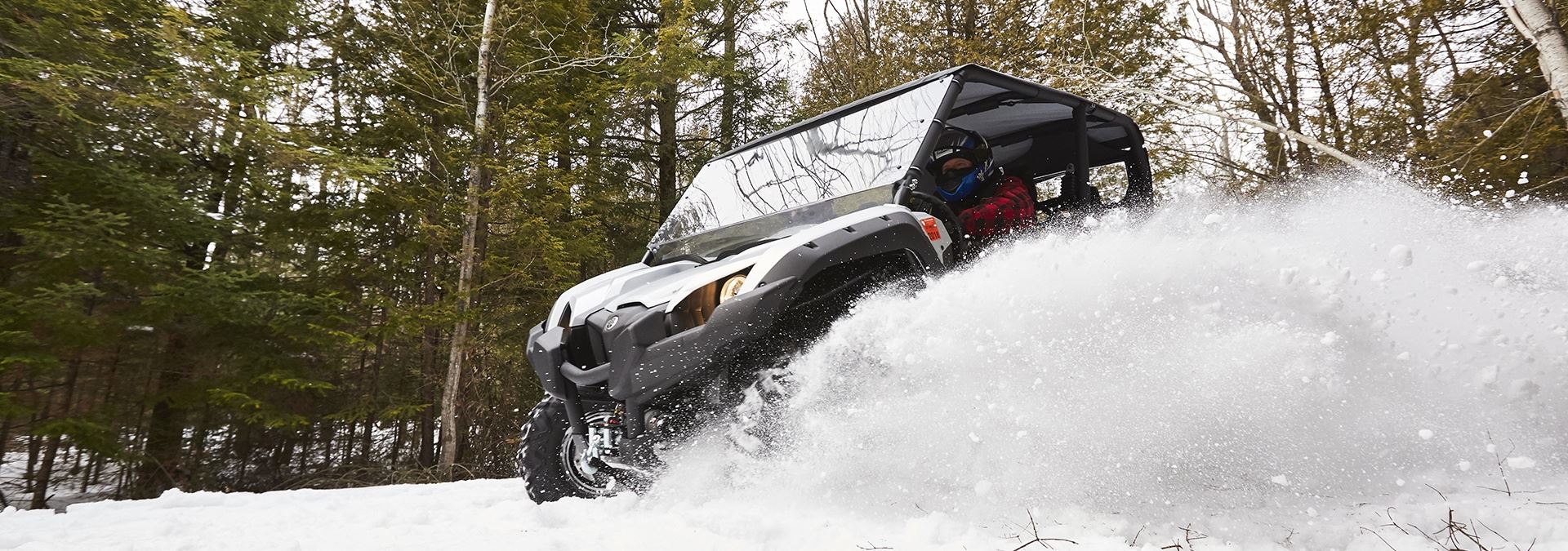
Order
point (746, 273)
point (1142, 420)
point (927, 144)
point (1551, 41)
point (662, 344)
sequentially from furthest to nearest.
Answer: point (1551, 41), point (927, 144), point (746, 273), point (662, 344), point (1142, 420)

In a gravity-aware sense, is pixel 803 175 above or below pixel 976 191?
above

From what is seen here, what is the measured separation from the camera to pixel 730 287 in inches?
110

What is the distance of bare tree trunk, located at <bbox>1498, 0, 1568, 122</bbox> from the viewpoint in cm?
542

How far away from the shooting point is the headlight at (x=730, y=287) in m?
2.78

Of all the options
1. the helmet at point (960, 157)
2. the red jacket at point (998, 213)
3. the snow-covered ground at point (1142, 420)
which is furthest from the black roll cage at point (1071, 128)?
the snow-covered ground at point (1142, 420)

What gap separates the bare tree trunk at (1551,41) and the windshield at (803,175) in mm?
5102

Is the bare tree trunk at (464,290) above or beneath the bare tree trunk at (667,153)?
beneath

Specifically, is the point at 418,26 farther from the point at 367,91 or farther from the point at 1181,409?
the point at 1181,409

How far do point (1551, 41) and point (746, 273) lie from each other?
251 inches

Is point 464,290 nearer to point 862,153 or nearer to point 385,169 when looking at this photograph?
point 385,169

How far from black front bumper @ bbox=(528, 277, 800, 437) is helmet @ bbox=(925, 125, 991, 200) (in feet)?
4.20

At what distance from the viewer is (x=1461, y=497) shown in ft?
7.48

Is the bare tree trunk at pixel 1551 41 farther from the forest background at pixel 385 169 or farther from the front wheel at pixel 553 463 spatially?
the front wheel at pixel 553 463

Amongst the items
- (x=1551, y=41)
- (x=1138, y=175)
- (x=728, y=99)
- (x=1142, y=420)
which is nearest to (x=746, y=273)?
(x=1142, y=420)
